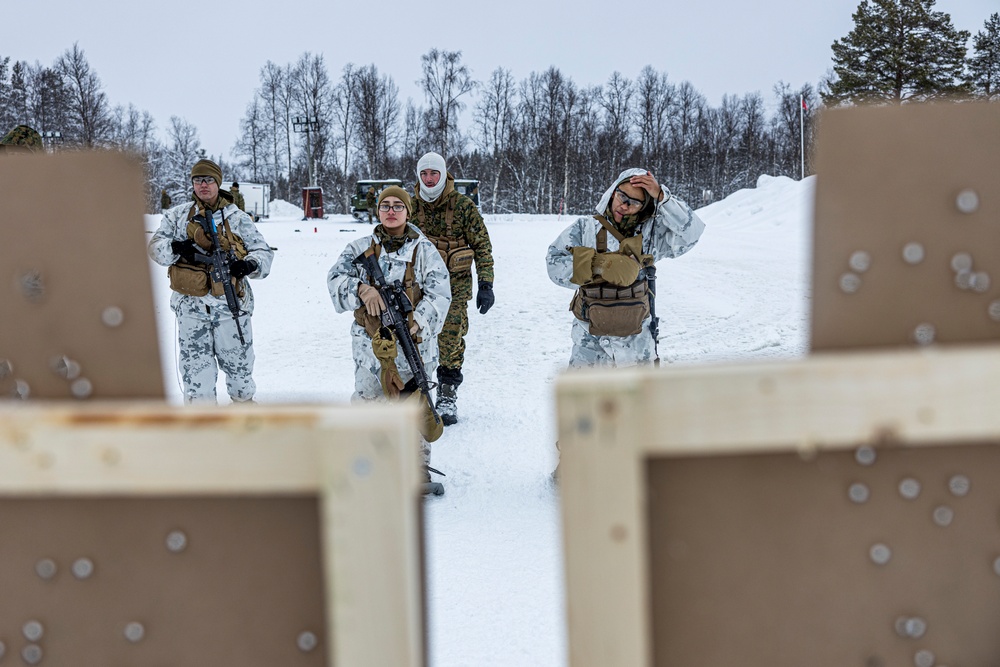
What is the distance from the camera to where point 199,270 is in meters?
4.75

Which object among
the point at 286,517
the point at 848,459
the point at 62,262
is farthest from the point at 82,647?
the point at 848,459

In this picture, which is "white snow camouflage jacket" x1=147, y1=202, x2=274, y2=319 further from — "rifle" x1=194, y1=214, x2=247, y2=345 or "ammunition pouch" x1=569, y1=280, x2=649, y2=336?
"ammunition pouch" x1=569, y1=280, x2=649, y2=336

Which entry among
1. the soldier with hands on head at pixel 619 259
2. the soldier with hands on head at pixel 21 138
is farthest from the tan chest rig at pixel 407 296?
the soldier with hands on head at pixel 21 138

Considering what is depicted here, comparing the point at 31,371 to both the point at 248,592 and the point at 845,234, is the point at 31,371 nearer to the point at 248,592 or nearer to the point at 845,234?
the point at 248,592

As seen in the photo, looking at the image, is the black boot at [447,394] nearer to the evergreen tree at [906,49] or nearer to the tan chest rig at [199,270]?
the tan chest rig at [199,270]

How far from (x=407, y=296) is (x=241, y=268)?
1.37 metres

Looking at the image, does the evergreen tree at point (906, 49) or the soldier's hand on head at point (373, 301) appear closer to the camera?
the soldier's hand on head at point (373, 301)

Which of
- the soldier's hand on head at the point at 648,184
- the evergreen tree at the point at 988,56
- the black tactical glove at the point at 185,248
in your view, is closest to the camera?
the soldier's hand on head at the point at 648,184

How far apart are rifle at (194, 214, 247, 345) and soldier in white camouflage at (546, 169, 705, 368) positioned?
6.71 ft

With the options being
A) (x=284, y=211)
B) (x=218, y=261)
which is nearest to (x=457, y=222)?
(x=218, y=261)

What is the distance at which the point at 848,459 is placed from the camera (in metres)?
0.90

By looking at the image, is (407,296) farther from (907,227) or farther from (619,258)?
(907,227)

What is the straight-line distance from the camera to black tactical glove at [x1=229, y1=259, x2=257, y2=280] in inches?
189

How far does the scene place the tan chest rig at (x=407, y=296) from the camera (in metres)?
3.99
